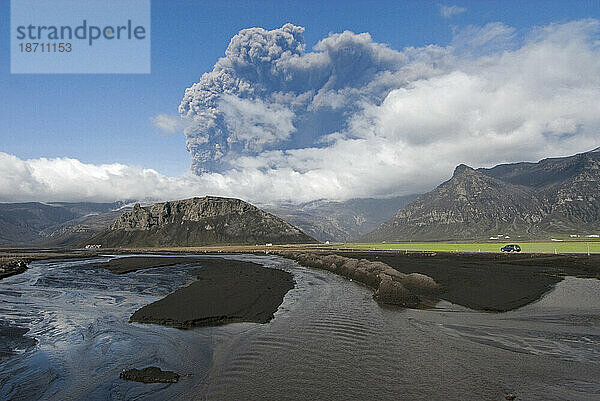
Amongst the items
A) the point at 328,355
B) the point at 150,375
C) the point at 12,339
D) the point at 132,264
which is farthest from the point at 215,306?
the point at 132,264

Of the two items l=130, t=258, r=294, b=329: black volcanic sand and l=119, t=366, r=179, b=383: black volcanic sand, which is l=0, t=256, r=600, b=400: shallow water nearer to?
l=119, t=366, r=179, b=383: black volcanic sand

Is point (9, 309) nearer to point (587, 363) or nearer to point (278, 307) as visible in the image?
point (278, 307)

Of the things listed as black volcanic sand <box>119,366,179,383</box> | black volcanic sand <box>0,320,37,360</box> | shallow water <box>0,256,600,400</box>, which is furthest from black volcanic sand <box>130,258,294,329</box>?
black volcanic sand <box>119,366,179,383</box>

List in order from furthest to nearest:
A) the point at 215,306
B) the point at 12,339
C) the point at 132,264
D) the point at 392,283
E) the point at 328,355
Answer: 1. the point at 132,264
2. the point at 392,283
3. the point at 215,306
4. the point at 12,339
5. the point at 328,355

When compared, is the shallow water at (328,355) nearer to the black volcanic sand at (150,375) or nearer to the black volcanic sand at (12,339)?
the black volcanic sand at (12,339)

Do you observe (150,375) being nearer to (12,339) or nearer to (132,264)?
(12,339)

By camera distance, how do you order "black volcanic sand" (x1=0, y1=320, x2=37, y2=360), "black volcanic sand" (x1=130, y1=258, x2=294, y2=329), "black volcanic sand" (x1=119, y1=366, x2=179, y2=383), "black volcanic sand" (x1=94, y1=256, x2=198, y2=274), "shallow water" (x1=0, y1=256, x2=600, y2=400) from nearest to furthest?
"shallow water" (x1=0, y1=256, x2=600, y2=400)
"black volcanic sand" (x1=119, y1=366, x2=179, y2=383)
"black volcanic sand" (x1=0, y1=320, x2=37, y2=360)
"black volcanic sand" (x1=130, y1=258, x2=294, y2=329)
"black volcanic sand" (x1=94, y1=256, x2=198, y2=274)

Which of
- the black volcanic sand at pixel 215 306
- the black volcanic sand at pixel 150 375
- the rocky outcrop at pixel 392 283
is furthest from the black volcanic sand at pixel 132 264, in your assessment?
the black volcanic sand at pixel 150 375

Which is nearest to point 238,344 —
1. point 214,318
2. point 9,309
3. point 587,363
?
point 214,318
